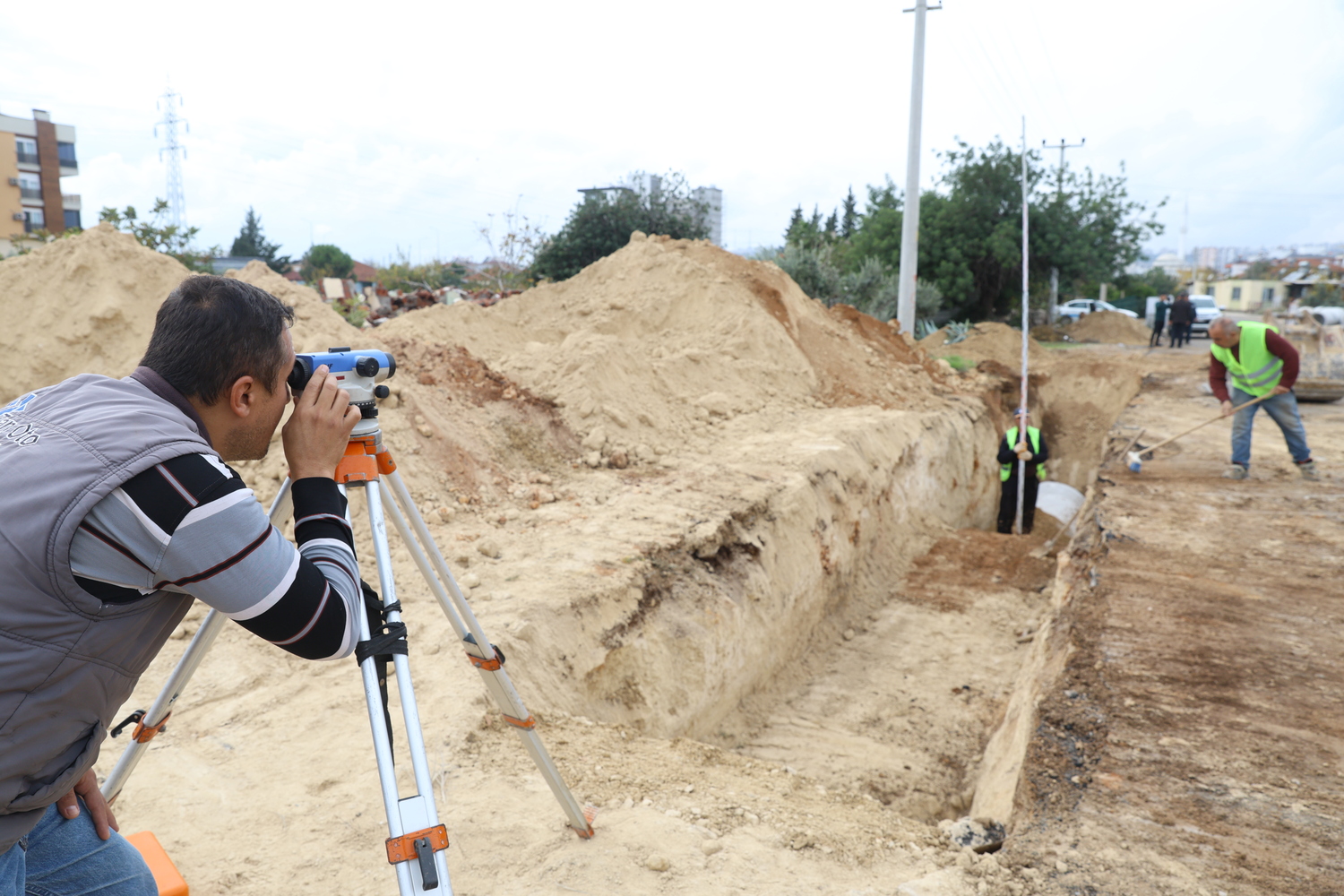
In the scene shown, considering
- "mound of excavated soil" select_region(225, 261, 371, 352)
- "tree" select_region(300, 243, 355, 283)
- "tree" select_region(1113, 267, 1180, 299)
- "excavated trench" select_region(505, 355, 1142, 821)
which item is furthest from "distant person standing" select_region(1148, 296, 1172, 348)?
"tree" select_region(300, 243, 355, 283)

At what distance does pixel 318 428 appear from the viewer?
166 cm

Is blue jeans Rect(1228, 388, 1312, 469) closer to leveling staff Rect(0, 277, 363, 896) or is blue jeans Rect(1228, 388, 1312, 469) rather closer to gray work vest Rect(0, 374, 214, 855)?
leveling staff Rect(0, 277, 363, 896)

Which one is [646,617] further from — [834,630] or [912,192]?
[912,192]

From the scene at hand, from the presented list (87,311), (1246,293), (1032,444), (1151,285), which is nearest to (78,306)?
(87,311)

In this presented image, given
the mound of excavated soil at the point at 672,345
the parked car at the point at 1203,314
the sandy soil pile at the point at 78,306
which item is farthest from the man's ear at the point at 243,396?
the parked car at the point at 1203,314

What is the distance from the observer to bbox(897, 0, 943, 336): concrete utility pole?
16.0 m

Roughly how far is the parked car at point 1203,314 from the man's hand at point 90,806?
29992 millimetres

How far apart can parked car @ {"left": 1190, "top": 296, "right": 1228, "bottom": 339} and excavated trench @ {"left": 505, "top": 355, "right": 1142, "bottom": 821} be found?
860 inches

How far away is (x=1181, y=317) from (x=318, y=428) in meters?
25.9

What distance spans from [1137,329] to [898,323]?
49.9 ft

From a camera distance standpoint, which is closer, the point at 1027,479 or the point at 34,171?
the point at 1027,479

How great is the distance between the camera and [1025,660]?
6309 mm

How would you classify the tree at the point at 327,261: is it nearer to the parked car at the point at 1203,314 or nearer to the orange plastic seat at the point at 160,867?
the parked car at the point at 1203,314

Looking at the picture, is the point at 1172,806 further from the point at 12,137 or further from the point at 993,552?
the point at 12,137
